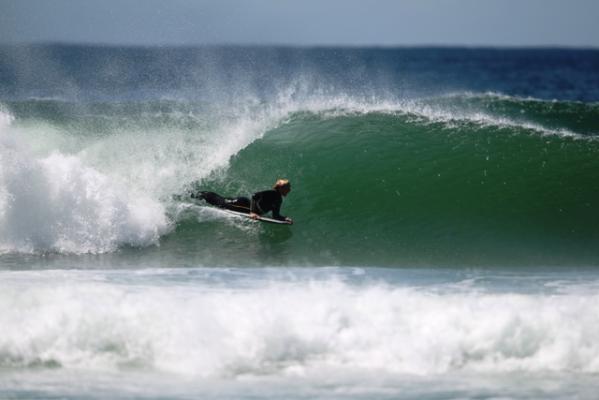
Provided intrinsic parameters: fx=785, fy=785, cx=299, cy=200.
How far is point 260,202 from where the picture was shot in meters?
12.4

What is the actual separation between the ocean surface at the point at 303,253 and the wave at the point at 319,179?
5 cm

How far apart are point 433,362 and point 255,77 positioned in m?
38.2

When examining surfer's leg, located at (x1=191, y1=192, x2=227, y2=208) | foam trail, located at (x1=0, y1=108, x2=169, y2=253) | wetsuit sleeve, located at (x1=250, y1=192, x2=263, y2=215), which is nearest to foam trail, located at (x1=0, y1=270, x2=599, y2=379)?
foam trail, located at (x1=0, y1=108, x2=169, y2=253)

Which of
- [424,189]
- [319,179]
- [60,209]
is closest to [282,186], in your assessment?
[319,179]

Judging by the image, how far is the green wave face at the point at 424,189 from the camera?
12234mm

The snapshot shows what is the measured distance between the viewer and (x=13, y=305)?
8797 millimetres

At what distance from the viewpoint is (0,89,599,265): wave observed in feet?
39.2

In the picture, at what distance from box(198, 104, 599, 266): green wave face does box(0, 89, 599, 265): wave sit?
36 mm

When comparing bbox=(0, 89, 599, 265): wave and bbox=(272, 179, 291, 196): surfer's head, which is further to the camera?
bbox=(272, 179, 291, 196): surfer's head

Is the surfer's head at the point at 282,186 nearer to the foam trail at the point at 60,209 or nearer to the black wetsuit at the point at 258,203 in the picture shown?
the black wetsuit at the point at 258,203

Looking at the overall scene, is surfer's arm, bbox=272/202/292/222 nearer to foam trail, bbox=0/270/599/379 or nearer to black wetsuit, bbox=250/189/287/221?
black wetsuit, bbox=250/189/287/221

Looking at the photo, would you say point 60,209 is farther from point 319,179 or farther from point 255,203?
point 319,179

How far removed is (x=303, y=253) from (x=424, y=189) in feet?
12.0

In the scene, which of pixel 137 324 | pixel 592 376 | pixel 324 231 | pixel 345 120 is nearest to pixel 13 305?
pixel 137 324
